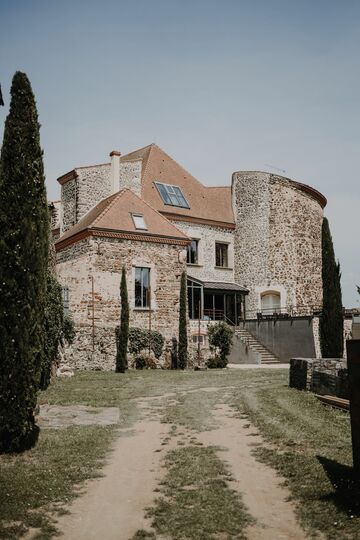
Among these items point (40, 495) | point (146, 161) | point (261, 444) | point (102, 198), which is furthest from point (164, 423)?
point (146, 161)

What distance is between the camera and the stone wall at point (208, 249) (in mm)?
33750

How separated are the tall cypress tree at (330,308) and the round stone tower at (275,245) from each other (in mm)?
6234

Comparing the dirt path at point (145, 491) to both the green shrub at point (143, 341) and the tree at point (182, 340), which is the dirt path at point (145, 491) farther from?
the tree at point (182, 340)

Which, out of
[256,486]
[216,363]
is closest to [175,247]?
[216,363]

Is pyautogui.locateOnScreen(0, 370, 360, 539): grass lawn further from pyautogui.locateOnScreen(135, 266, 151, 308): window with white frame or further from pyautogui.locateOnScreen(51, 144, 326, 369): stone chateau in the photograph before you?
pyautogui.locateOnScreen(135, 266, 151, 308): window with white frame

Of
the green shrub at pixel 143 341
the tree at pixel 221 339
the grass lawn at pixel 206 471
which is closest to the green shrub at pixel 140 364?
the green shrub at pixel 143 341

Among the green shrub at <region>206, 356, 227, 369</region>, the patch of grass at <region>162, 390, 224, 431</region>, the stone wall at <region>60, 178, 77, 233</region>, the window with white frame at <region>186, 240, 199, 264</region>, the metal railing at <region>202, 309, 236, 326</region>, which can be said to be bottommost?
the green shrub at <region>206, 356, 227, 369</region>

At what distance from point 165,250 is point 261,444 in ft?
63.7

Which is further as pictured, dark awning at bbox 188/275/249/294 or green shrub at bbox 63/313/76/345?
dark awning at bbox 188/275/249/294

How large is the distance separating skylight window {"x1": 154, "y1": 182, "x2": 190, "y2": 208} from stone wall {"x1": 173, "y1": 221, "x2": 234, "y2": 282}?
138cm

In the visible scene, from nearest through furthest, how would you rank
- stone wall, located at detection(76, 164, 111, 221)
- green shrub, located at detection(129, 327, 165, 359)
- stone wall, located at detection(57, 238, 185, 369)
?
stone wall, located at detection(57, 238, 185, 369) < green shrub, located at detection(129, 327, 165, 359) < stone wall, located at detection(76, 164, 111, 221)

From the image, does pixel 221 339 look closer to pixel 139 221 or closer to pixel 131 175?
pixel 139 221

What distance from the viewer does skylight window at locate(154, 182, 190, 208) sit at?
33.4 metres

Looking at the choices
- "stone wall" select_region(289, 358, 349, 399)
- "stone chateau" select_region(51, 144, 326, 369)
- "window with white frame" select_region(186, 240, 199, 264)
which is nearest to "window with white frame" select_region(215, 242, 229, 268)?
"stone chateau" select_region(51, 144, 326, 369)
